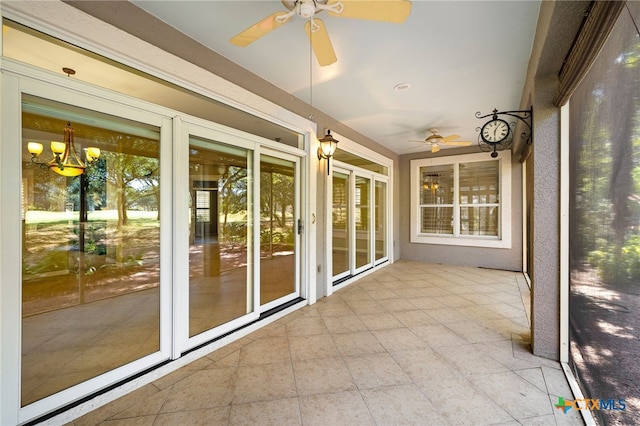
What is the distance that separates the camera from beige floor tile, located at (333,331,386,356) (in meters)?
2.41

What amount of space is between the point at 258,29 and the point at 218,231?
2.05 m

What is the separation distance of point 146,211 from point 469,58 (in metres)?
3.40

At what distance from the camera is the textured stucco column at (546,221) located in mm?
2213

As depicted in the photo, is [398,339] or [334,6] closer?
[334,6]

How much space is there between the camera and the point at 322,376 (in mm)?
2045

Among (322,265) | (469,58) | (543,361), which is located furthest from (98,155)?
(543,361)

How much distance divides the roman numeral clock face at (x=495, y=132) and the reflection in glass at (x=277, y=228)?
105 inches

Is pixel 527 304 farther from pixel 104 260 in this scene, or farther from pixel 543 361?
pixel 104 260

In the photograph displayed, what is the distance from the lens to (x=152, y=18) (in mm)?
2035

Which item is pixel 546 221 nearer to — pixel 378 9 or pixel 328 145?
pixel 378 9

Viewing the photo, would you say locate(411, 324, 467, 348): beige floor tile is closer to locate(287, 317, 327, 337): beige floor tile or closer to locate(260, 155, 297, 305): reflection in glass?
locate(287, 317, 327, 337): beige floor tile

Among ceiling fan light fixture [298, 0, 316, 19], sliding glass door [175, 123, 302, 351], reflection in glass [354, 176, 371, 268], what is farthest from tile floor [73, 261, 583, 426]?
ceiling fan light fixture [298, 0, 316, 19]

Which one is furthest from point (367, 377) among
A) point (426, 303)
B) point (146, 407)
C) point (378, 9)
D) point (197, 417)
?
point (378, 9)

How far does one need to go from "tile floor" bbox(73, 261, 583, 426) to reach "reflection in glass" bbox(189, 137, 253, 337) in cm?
52
